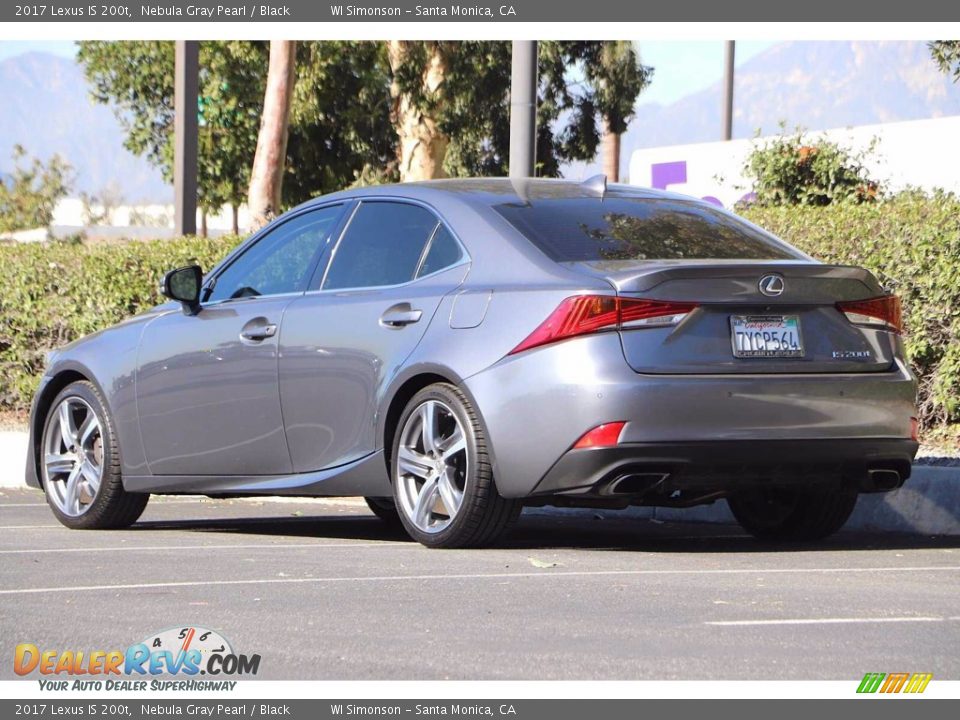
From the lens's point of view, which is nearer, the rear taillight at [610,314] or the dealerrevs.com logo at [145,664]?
the dealerrevs.com logo at [145,664]

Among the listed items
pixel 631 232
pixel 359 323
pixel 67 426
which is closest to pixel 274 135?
pixel 67 426

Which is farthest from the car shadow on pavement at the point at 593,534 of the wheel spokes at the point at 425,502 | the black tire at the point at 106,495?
the wheel spokes at the point at 425,502

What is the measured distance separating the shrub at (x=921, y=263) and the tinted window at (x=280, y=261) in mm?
3712

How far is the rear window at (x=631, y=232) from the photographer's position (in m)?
7.60

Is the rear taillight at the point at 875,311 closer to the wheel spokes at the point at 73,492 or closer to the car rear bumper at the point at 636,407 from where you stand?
the car rear bumper at the point at 636,407

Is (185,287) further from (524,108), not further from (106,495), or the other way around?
(524,108)

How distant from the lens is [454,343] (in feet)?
24.6

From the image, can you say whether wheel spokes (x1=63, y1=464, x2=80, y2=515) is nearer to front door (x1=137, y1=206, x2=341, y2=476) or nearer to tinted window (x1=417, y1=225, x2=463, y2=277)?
front door (x1=137, y1=206, x2=341, y2=476)

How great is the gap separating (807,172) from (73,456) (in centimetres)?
965

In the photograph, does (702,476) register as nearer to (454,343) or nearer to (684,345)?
(684,345)

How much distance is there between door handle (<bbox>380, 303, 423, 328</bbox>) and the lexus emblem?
1.45 metres

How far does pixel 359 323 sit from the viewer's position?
→ 802cm

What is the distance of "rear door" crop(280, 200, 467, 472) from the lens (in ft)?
25.7

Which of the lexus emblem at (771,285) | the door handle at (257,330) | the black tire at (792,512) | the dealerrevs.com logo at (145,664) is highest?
the lexus emblem at (771,285)
